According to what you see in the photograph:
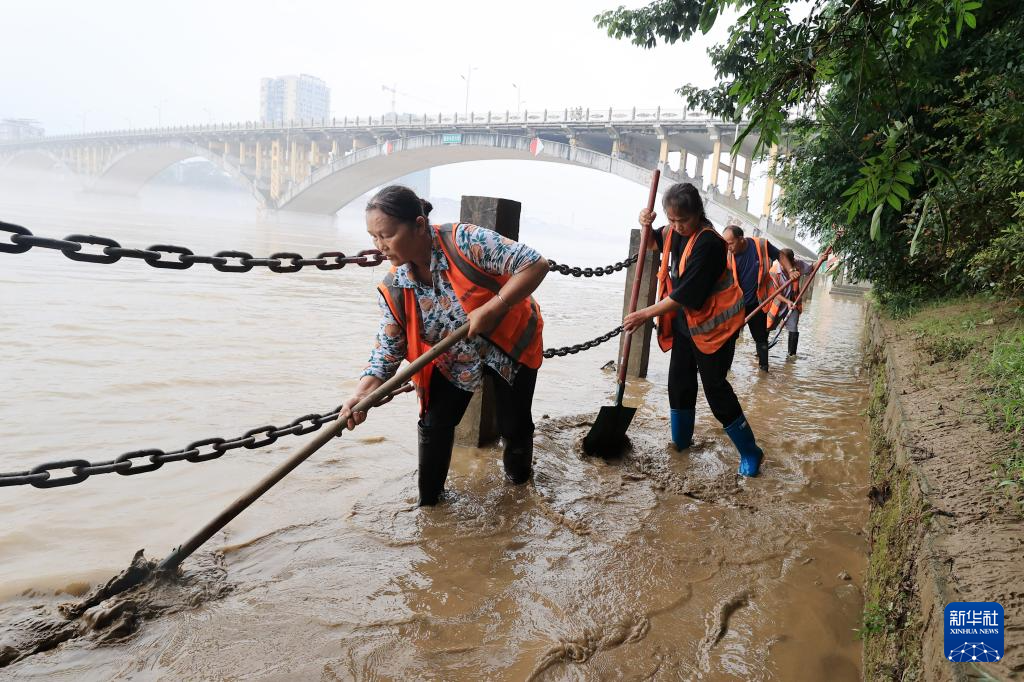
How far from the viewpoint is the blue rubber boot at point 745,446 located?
3.73m

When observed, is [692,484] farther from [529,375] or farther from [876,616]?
[876,616]

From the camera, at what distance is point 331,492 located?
3334mm

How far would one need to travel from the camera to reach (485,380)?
4004 millimetres

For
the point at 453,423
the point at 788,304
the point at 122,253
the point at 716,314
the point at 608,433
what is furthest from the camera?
the point at 788,304

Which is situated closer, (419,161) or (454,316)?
(454,316)

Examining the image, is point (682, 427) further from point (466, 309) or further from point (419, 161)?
point (419, 161)

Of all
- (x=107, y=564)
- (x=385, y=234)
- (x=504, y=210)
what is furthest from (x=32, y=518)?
(x=504, y=210)

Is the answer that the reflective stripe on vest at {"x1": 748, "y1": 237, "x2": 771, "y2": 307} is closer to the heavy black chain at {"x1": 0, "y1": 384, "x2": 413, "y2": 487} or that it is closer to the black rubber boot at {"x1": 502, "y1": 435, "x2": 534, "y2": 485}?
the black rubber boot at {"x1": 502, "y1": 435, "x2": 534, "y2": 485}

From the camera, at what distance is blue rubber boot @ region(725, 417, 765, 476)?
3.73 m

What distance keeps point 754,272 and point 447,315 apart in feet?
14.5

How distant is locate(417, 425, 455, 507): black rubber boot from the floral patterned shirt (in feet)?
0.86

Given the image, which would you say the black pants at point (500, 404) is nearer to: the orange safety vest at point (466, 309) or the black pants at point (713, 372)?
the orange safety vest at point (466, 309)

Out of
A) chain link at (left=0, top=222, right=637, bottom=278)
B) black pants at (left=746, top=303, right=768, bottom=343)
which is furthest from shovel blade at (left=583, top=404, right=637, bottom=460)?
black pants at (left=746, top=303, right=768, bottom=343)

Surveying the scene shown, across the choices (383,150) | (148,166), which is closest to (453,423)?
(383,150)
